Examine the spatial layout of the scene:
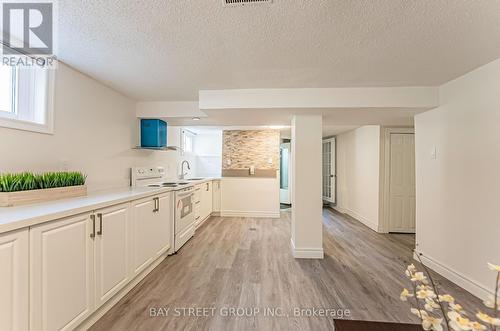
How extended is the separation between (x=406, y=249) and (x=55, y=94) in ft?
15.5

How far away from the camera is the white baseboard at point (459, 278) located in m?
A: 2.08

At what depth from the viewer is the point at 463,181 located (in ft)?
7.55

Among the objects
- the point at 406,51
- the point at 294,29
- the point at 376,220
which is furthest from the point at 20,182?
the point at 376,220

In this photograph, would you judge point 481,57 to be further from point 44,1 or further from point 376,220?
point 44,1

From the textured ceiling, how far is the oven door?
5.37 ft

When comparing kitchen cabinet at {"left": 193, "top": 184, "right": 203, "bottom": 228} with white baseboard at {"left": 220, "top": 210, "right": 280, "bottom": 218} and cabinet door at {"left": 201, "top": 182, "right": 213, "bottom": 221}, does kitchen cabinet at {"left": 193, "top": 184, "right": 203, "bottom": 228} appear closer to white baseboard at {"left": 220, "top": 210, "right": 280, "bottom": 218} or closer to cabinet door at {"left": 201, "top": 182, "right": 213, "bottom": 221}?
cabinet door at {"left": 201, "top": 182, "right": 213, "bottom": 221}

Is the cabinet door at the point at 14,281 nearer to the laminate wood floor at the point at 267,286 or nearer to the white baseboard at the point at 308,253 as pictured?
the laminate wood floor at the point at 267,286

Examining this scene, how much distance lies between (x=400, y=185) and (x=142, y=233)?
4.32 metres

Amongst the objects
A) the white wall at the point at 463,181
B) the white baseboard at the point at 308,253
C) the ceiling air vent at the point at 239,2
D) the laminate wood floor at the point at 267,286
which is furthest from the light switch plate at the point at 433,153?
the ceiling air vent at the point at 239,2

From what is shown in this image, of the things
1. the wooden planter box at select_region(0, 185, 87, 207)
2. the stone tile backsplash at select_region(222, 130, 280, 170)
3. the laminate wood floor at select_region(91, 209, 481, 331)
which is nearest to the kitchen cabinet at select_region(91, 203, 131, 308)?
the laminate wood floor at select_region(91, 209, 481, 331)

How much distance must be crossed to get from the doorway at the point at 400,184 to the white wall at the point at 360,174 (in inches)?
9.1

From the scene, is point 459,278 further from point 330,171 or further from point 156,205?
point 330,171

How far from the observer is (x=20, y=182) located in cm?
158

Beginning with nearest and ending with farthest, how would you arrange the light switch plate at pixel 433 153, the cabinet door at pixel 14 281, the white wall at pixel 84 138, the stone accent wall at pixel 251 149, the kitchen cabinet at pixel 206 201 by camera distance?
1. the cabinet door at pixel 14 281
2. the white wall at pixel 84 138
3. the light switch plate at pixel 433 153
4. the kitchen cabinet at pixel 206 201
5. the stone accent wall at pixel 251 149
